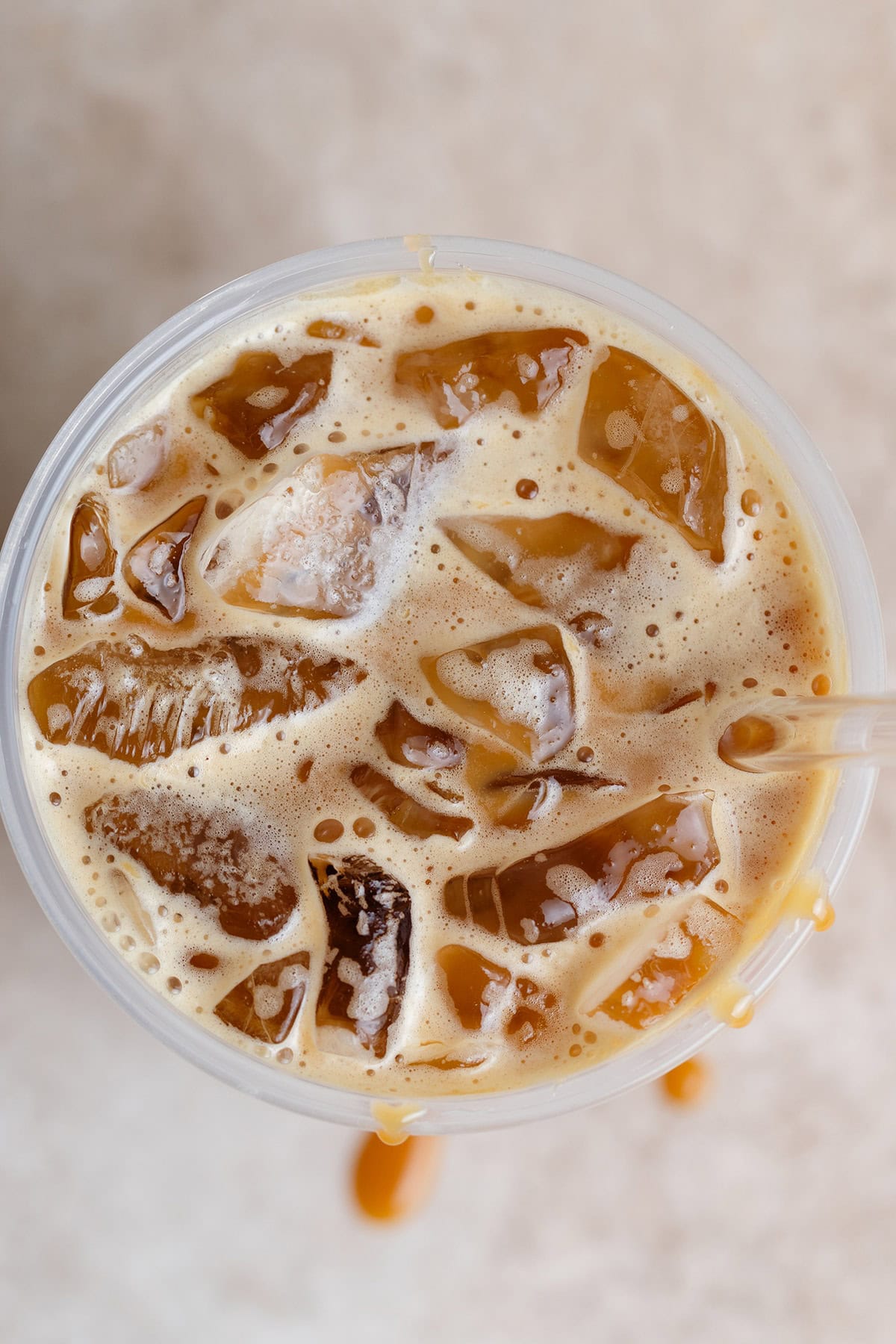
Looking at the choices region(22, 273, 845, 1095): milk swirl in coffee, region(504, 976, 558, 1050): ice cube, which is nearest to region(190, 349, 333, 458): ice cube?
region(22, 273, 845, 1095): milk swirl in coffee

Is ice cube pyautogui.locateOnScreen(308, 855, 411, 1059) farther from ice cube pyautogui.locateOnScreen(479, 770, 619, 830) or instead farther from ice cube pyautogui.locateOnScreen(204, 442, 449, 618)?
ice cube pyautogui.locateOnScreen(204, 442, 449, 618)

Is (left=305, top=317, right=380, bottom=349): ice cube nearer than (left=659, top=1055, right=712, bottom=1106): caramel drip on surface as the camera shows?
Yes

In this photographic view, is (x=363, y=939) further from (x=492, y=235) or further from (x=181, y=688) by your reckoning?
(x=492, y=235)

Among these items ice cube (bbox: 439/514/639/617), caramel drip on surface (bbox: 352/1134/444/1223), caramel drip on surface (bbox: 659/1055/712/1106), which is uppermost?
ice cube (bbox: 439/514/639/617)

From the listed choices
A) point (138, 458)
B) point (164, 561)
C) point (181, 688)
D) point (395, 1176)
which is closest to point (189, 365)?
point (138, 458)

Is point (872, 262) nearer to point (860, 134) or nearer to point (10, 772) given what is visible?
point (860, 134)

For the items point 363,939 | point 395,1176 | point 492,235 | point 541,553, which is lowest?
point 395,1176
